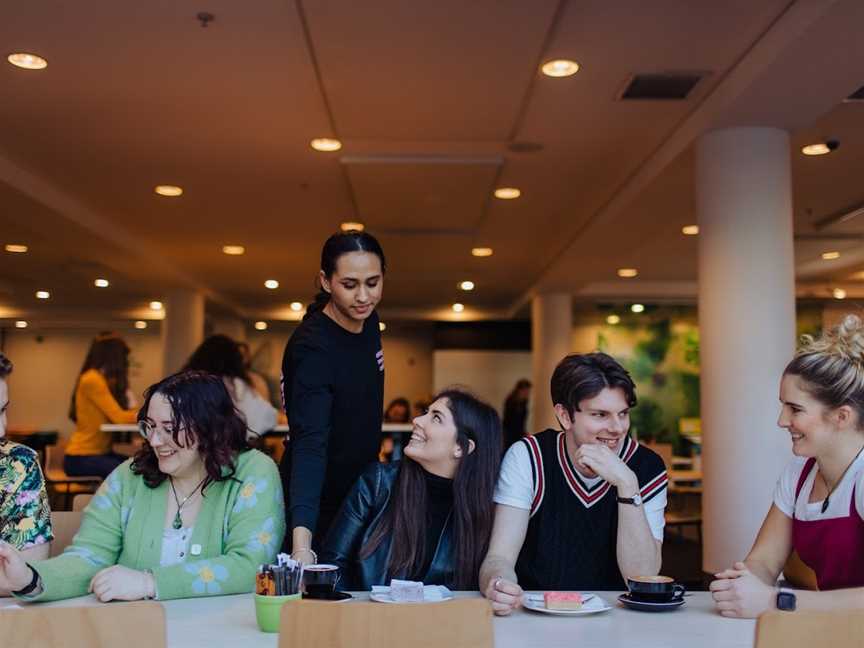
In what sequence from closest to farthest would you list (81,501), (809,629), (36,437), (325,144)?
(809,629), (81,501), (325,144), (36,437)

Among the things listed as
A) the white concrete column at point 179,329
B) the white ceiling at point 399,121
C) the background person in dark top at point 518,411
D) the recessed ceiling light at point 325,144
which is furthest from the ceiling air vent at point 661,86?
the background person in dark top at point 518,411

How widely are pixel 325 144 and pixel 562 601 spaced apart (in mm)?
4440

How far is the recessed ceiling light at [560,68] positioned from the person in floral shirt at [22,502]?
3.09 metres

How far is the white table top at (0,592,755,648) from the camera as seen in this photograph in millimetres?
1811

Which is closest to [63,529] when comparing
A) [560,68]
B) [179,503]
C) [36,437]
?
[179,503]

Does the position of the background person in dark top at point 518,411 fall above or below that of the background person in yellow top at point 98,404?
above

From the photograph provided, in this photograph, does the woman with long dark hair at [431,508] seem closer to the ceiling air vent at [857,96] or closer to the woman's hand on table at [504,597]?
the woman's hand on table at [504,597]

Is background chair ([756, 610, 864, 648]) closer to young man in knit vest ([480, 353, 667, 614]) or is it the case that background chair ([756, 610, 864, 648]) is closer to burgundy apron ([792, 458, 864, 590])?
burgundy apron ([792, 458, 864, 590])

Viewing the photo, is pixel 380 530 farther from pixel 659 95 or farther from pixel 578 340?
pixel 578 340

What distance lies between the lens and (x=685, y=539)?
9133 millimetres

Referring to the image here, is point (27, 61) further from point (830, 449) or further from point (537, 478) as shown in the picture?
point (830, 449)

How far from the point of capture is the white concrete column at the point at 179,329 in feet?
39.9

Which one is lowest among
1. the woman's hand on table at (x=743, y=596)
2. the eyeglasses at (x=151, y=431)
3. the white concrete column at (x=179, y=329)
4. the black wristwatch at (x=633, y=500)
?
the woman's hand on table at (x=743, y=596)

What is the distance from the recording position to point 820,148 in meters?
6.15
